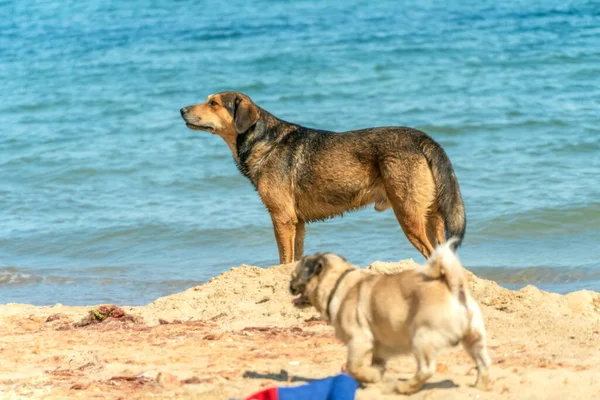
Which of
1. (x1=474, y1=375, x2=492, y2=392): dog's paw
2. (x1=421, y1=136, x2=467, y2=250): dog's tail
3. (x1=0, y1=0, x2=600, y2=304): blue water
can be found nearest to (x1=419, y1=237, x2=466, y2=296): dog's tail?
(x1=474, y1=375, x2=492, y2=392): dog's paw

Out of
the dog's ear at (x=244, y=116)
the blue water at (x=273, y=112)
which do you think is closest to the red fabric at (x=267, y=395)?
the dog's ear at (x=244, y=116)

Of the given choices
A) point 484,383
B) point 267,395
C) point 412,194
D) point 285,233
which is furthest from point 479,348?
point 285,233

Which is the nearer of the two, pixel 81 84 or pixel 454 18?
pixel 81 84

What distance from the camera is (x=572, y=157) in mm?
13867

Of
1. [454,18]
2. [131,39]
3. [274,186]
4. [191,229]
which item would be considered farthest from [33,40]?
[274,186]

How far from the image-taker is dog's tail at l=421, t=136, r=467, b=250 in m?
8.14

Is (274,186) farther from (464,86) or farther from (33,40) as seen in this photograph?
(33,40)

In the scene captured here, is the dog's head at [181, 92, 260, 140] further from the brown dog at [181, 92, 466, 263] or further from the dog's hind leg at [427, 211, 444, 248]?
the dog's hind leg at [427, 211, 444, 248]

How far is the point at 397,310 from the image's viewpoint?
198 inches

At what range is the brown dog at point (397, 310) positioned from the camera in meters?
4.82

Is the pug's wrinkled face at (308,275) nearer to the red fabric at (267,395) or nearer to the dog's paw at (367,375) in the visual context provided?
the dog's paw at (367,375)

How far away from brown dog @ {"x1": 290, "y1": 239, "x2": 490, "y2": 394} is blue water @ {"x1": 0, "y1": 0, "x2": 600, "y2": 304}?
4601mm

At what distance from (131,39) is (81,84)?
20.7ft

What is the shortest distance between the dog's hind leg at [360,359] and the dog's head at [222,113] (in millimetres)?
4317
